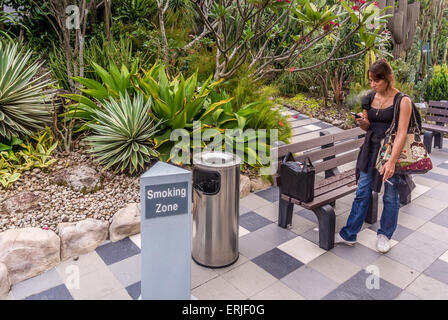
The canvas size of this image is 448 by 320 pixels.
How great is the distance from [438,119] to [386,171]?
5.17 m

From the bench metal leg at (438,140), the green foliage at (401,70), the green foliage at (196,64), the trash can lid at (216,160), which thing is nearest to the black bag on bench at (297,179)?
the trash can lid at (216,160)

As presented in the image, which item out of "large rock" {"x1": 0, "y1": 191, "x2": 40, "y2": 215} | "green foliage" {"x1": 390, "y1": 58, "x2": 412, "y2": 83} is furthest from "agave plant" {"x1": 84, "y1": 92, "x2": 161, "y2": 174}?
"green foliage" {"x1": 390, "y1": 58, "x2": 412, "y2": 83}

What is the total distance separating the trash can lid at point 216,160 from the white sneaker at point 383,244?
5.19 ft

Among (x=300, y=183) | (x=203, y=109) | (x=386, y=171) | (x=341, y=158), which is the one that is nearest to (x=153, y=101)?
(x=203, y=109)

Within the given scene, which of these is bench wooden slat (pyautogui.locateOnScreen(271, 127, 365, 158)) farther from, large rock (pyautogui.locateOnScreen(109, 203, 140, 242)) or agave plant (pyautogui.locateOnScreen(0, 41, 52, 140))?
agave plant (pyautogui.locateOnScreen(0, 41, 52, 140))

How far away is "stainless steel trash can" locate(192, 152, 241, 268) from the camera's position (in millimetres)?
2898

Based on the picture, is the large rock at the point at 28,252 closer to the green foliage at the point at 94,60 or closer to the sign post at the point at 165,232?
the sign post at the point at 165,232

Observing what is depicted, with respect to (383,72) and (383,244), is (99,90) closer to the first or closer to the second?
(383,72)

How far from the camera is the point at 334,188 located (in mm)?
3754

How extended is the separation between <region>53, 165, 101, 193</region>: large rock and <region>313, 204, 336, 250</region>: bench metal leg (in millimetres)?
2392

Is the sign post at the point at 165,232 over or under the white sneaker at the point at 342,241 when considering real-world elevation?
over

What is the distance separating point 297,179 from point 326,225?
1.65 feet

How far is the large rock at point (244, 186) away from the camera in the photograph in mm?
4583
